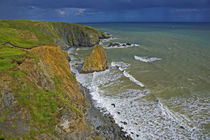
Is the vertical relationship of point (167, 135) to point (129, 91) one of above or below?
below

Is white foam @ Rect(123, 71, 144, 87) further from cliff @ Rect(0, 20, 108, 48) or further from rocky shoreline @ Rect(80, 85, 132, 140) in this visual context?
cliff @ Rect(0, 20, 108, 48)

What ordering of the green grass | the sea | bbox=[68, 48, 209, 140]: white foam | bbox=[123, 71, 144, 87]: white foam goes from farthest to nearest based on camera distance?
bbox=[123, 71, 144, 87]: white foam, the sea, bbox=[68, 48, 209, 140]: white foam, the green grass

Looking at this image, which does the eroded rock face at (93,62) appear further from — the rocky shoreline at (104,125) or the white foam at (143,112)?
the rocky shoreline at (104,125)

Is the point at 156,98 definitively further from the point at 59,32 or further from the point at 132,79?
the point at 59,32

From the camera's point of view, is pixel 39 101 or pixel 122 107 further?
pixel 122 107

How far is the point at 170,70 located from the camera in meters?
28.9

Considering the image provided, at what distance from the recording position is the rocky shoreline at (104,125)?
12.9 metres

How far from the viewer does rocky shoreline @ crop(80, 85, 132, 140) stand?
1294 centimetres

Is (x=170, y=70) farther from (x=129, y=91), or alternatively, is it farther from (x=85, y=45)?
(x=85, y=45)

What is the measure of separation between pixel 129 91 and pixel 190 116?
7.91m

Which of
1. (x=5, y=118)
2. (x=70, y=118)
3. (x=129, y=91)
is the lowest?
(x=129, y=91)

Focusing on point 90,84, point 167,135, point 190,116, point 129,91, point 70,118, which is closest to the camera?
point 70,118

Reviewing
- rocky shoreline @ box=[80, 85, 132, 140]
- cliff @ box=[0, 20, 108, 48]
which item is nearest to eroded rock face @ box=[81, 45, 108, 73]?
rocky shoreline @ box=[80, 85, 132, 140]

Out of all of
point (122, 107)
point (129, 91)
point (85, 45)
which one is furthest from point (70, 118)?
point (85, 45)
